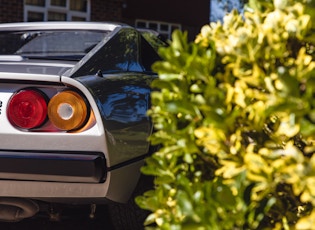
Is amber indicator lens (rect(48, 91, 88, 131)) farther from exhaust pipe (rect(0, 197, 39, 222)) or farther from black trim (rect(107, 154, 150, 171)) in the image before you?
exhaust pipe (rect(0, 197, 39, 222))

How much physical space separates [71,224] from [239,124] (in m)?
2.99

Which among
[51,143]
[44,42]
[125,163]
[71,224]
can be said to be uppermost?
[44,42]

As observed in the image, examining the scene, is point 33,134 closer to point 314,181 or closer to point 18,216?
point 18,216

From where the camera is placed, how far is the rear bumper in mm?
3361

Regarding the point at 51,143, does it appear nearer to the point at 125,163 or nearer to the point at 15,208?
the point at 125,163

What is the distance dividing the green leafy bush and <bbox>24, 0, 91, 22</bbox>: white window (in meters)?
13.6

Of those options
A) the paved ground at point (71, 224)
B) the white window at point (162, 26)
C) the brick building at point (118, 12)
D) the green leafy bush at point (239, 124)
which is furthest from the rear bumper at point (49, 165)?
the white window at point (162, 26)

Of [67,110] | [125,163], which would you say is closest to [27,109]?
[67,110]

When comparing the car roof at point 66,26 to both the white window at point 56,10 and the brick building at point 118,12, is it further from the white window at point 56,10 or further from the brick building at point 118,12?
the white window at point 56,10

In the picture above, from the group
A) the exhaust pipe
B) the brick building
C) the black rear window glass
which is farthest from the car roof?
the brick building

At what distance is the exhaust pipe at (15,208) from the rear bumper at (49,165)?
27 centimetres

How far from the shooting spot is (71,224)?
512 centimetres

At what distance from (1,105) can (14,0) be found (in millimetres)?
12228

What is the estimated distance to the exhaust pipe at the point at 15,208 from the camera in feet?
11.8
